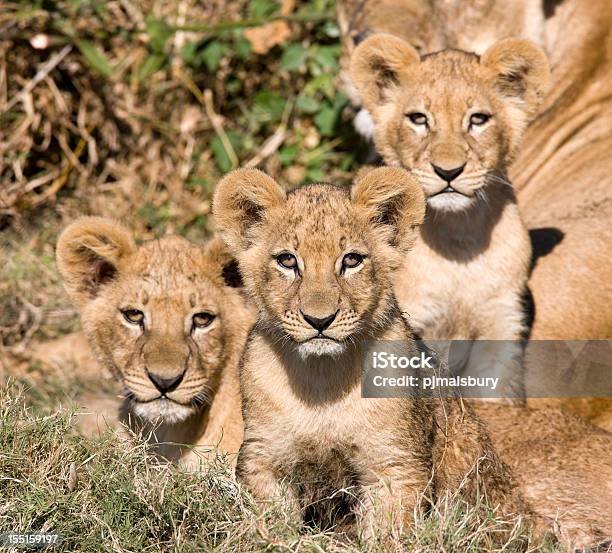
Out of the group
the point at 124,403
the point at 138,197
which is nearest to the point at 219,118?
the point at 138,197

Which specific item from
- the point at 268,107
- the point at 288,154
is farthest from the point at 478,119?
the point at 268,107

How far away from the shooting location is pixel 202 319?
4.54 meters

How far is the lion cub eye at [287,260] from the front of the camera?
3836 mm

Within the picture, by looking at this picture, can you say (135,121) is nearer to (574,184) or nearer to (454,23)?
(454,23)

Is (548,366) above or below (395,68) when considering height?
below

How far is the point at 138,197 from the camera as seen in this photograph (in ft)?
26.5

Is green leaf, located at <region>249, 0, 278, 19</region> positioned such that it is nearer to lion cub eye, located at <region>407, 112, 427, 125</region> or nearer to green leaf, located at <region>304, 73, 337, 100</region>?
green leaf, located at <region>304, 73, 337, 100</region>

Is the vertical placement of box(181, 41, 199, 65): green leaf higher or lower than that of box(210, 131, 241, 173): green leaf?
higher

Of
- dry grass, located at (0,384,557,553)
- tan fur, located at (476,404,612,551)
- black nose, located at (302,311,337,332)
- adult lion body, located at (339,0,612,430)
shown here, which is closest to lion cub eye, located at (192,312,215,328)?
dry grass, located at (0,384,557,553)

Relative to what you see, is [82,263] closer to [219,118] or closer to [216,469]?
[216,469]

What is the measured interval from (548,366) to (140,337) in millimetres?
2002

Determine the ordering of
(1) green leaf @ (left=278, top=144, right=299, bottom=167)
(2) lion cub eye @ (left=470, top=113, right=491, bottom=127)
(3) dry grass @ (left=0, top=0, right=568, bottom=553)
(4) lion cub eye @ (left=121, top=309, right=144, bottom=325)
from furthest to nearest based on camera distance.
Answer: (1) green leaf @ (left=278, top=144, right=299, bottom=167), (3) dry grass @ (left=0, top=0, right=568, bottom=553), (2) lion cub eye @ (left=470, top=113, right=491, bottom=127), (4) lion cub eye @ (left=121, top=309, right=144, bottom=325)

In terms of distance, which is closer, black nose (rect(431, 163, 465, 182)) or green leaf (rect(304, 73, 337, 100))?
black nose (rect(431, 163, 465, 182))

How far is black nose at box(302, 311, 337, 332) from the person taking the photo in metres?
3.61
